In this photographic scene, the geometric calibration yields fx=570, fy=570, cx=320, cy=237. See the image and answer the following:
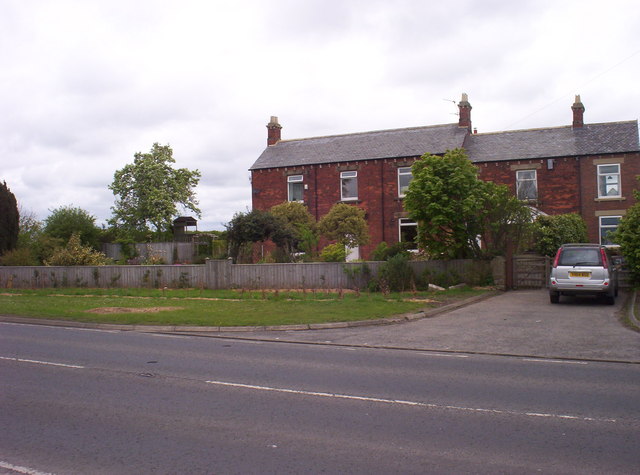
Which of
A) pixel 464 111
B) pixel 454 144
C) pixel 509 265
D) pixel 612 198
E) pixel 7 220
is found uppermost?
pixel 464 111

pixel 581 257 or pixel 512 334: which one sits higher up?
pixel 581 257

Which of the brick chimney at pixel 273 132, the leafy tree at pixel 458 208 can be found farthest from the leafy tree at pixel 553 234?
the brick chimney at pixel 273 132

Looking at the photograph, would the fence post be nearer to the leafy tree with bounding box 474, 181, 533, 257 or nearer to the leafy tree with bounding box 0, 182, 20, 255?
the leafy tree with bounding box 474, 181, 533, 257

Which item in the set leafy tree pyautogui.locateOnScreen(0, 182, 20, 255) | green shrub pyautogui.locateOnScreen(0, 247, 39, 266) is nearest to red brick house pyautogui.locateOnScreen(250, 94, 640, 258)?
green shrub pyautogui.locateOnScreen(0, 247, 39, 266)

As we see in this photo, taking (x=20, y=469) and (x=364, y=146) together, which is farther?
(x=364, y=146)

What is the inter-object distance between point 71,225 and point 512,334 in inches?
1363

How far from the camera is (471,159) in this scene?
32156 mm

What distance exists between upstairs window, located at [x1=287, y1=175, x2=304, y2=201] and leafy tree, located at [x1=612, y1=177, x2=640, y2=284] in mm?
20142

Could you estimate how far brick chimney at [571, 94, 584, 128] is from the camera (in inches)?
1268

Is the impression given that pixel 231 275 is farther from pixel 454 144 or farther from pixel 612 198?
pixel 612 198

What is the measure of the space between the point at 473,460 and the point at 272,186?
105 ft

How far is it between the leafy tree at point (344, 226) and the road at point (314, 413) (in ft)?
54.2

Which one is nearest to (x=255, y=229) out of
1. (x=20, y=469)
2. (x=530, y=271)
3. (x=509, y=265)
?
(x=509, y=265)

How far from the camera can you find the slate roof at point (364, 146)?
110 ft
